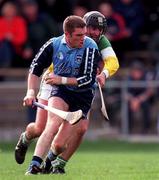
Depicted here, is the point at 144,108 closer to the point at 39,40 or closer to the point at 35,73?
the point at 39,40

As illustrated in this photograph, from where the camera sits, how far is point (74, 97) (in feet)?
42.0

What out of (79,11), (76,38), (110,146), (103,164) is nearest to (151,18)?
(79,11)

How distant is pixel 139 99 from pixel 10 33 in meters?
3.49

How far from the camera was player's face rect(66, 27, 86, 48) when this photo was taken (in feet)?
40.7

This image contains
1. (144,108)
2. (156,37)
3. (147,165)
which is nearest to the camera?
(147,165)

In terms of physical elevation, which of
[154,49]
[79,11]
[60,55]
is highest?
[60,55]

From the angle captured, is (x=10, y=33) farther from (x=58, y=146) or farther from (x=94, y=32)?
(x=58, y=146)

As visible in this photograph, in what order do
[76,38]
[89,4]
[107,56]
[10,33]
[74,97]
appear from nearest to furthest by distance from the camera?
[76,38] < [74,97] < [107,56] < [10,33] < [89,4]

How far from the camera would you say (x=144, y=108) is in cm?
2261

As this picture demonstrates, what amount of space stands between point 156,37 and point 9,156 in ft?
23.9

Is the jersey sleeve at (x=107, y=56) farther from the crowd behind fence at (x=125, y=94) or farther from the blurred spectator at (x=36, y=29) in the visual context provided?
the blurred spectator at (x=36, y=29)

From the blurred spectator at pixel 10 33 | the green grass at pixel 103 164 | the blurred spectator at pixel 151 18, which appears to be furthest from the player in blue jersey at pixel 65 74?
the blurred spectator at pixel 151 18

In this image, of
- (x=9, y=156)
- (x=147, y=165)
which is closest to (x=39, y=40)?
(x=9, y=156)

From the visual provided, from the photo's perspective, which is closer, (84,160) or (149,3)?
(84,160)
